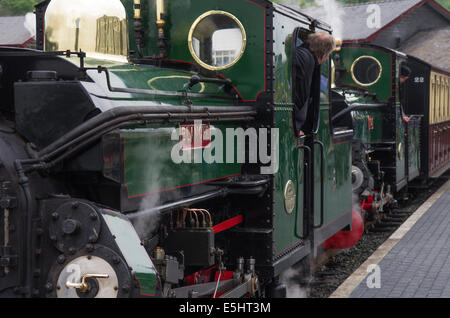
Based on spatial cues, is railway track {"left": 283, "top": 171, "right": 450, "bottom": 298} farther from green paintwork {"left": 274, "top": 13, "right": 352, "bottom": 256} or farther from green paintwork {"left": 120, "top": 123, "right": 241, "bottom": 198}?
green paintwork {"left": 120, "top": 123, "right": 241, "bottom": 198}

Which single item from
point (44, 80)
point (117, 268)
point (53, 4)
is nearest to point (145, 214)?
point (117, 268)

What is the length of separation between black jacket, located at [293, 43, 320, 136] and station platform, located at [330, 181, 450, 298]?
159 centimetres

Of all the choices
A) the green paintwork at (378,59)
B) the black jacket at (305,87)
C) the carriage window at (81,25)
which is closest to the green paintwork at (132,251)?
the carriage window at (81,25)

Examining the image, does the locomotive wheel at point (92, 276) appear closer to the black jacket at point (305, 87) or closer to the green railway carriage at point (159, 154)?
the green railway carriage at point (159, 154)

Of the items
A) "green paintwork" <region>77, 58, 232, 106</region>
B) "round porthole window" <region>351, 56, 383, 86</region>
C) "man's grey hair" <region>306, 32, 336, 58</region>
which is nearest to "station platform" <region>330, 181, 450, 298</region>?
"man's grey hair" <region>306, 32, 336, 58</region>

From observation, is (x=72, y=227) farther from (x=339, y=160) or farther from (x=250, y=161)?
(x=339, y=160)

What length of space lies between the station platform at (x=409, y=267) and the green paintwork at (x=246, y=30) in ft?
7.23

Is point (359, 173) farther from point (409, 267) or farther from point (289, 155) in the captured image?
point (289, 155)

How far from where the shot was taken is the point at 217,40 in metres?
4.68

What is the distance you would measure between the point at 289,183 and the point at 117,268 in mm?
2566

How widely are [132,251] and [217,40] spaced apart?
226 centimetres

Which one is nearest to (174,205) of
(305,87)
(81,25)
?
(81,25)

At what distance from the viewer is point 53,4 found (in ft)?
12.7

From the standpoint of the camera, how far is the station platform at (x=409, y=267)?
19.1 ft
